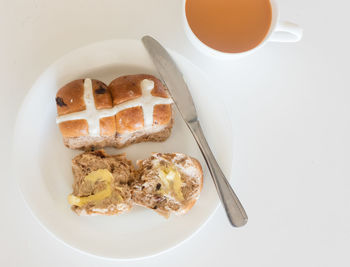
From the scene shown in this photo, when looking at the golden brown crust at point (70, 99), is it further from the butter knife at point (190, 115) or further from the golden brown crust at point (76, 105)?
the butter knife at point (190, 115)

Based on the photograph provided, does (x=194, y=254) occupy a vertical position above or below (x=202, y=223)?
below

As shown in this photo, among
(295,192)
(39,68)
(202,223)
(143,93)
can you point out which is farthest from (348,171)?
(39,68)

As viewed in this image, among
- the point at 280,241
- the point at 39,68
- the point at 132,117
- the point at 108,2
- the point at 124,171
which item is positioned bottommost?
the point at 280,241

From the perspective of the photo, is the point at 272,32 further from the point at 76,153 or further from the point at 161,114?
the point at 76,153

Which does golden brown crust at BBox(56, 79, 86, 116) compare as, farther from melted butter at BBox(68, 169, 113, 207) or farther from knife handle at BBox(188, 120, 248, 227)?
knife handle at BBox(188, 120, 248, 227)

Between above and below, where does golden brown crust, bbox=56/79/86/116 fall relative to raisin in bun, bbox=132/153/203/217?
above

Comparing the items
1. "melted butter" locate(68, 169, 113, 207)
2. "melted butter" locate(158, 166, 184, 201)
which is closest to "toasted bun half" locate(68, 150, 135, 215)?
"melted butter" locate(68, 169, 113, 207)

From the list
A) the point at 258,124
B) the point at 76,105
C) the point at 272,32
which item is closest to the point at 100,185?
the point at 76,105

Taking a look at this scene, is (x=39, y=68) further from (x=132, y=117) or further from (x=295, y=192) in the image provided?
(x=295, y=192)
